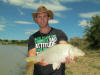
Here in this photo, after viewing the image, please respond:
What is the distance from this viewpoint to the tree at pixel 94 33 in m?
25.1

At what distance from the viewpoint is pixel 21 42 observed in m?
82.6

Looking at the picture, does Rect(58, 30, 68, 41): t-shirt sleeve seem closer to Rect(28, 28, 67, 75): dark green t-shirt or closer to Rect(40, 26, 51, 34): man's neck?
Rect(28, 28, 67, 75): dark green t-shirt

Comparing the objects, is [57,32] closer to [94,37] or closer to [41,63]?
[41,63]

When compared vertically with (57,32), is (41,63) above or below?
below

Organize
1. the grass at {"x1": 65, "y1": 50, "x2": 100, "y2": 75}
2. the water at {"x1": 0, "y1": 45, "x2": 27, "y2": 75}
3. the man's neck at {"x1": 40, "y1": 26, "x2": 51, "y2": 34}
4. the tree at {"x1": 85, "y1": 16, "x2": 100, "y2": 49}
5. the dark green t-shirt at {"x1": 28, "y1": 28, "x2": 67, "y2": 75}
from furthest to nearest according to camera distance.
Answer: the tree at {"x1": 85, "y1": 16, "x2": 100, "y2": 49} < the water at {"x1": 0, "y1": 45, "x2": 27, "y2": 75} < the grass at {"x1": 65, "y1": 50, "x2": 100, "y2": 75} < the man's neck at {"x1": 40, "y1": 26, "x2": 51, "y2": 34} < the dark green t-shirt at {"x1": 28, "y1": 28, "x2": 67, "y2": 75}

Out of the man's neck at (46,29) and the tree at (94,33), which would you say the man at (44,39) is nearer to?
the man's neck at (46,29)

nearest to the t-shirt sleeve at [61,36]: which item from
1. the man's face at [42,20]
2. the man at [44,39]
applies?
the man at [44,39]

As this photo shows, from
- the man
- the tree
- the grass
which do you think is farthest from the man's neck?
the tree

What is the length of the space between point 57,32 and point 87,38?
77.1ft

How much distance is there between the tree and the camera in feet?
82.5

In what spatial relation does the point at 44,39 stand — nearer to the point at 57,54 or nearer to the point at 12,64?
the point at 57,54

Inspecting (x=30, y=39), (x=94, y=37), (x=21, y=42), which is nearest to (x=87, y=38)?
(x=94, y=37)

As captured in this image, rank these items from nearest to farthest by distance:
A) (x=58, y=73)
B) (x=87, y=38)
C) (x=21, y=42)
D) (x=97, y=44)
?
(x=58, y=73) < (x=97, y=44) < (x=87, y=38) < (x=21, y=42)

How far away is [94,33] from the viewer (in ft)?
84.1
